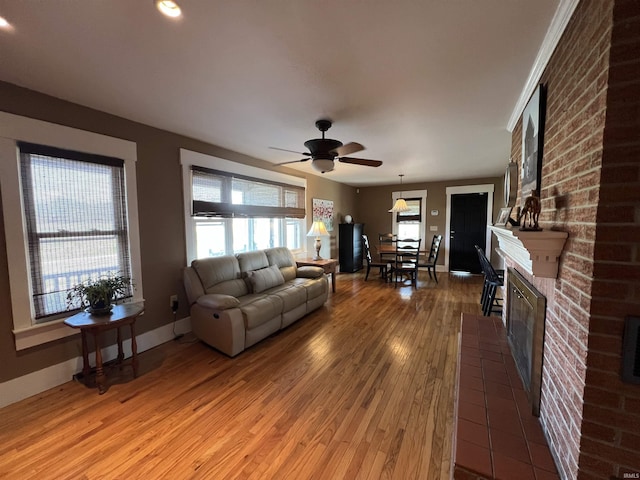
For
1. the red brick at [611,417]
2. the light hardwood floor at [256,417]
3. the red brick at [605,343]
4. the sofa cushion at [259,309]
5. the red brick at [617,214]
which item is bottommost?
the light hardwood floor at [256,417]

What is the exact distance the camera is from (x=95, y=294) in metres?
2.25

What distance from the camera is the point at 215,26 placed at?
1.41 m

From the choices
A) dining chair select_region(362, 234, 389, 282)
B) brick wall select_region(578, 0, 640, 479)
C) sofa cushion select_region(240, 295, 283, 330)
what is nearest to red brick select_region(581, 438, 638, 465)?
brick wall select_region(578, 0, 640, 479)

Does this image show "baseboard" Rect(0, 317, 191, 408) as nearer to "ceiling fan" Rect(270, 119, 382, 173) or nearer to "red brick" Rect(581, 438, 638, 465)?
"ceiling fan" Rect(270, 119, 382, 173)

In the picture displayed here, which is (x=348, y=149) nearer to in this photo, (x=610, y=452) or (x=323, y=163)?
(x=323, y=163)

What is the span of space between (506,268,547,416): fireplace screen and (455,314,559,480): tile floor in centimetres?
9

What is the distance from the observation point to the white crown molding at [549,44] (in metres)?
1.27

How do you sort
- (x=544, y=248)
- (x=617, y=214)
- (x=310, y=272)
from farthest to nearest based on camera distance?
(x=310, y=272), (x=544, y=248), (x=617, y=214)

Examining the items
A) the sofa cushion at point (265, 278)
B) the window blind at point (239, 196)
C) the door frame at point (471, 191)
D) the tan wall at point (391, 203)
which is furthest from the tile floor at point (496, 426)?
the tan wall at point (391, 203)

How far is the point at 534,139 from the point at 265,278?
3044 millimetres

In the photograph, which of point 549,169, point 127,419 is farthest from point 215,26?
point 127,419

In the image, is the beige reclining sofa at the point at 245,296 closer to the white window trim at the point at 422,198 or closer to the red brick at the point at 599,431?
the red brick at the point at 599,431

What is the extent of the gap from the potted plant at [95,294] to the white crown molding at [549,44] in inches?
137

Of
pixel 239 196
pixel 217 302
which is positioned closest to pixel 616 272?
pixel 217 302
